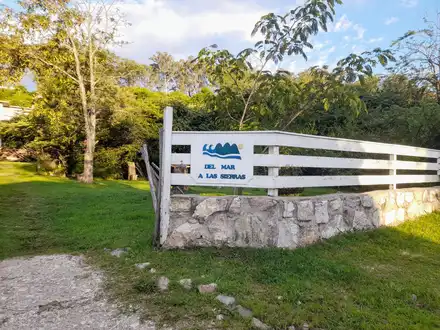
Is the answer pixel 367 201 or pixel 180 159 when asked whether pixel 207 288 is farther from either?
pixel 367 201

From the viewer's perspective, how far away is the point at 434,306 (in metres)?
2.89

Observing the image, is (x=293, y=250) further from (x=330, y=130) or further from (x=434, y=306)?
(x=330, y=130)

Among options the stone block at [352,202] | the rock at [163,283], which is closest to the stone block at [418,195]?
the stone block at [352,202]

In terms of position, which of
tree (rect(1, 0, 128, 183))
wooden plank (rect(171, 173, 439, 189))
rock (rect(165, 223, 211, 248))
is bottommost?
rock (rect(165, 223, 211, 248))

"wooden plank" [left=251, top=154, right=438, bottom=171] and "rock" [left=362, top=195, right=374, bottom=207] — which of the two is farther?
"rock" [left=362, top=195, right=374, bottom=207]

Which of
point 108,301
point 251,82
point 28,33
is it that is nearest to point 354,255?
point 108,301

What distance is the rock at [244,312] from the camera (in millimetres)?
2662

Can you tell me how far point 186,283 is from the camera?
3.16 m

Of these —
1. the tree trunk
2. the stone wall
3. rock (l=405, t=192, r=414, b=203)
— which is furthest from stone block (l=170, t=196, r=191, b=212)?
the tree trunk

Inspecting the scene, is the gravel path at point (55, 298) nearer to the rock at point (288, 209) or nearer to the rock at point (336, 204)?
the rock at point (288, 209)

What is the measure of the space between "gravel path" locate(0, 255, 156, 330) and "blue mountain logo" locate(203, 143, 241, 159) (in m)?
1.85

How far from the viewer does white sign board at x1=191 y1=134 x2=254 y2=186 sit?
13.8 feet

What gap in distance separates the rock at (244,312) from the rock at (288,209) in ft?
5.39

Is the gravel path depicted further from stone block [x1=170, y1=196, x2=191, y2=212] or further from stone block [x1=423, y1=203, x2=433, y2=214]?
stone block [x1=423, y1=203, x2=433, y2=214]
